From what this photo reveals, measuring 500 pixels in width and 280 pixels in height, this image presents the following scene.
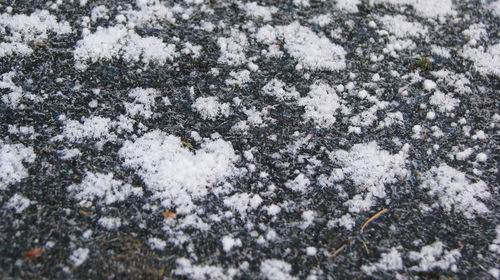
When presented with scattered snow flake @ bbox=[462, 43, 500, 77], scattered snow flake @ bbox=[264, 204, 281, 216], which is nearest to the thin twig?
scattered snow flake @ bbox=[264, 204, 281, 216]

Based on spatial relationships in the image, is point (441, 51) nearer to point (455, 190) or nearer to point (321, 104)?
point (321, 104)

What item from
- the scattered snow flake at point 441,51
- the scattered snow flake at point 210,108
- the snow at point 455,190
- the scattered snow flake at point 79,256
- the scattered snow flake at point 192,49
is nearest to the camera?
the scattered snow flake at point 79,256

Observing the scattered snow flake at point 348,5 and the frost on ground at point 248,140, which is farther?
the scattered snow flake at point 348,5

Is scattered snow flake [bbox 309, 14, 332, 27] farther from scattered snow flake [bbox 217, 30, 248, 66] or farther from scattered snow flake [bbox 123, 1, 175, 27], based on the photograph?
scattered snow flake [bbox 123, 1, 175, 27]

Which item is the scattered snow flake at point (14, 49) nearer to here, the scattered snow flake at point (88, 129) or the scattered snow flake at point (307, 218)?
the scattered snow flake at point (88, 129)

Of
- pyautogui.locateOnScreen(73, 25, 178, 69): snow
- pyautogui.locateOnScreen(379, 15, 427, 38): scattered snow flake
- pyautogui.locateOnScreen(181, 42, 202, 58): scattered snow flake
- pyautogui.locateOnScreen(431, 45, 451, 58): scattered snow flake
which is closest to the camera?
pyautogui.locateOnScreen(73, 25, 178, 69): snow

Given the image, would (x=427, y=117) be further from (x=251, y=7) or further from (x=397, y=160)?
(x=251, y=7)

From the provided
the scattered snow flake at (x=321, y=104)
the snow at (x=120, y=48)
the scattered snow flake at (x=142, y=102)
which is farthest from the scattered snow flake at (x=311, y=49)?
the scattered snow flake at (x=142, y=102)
